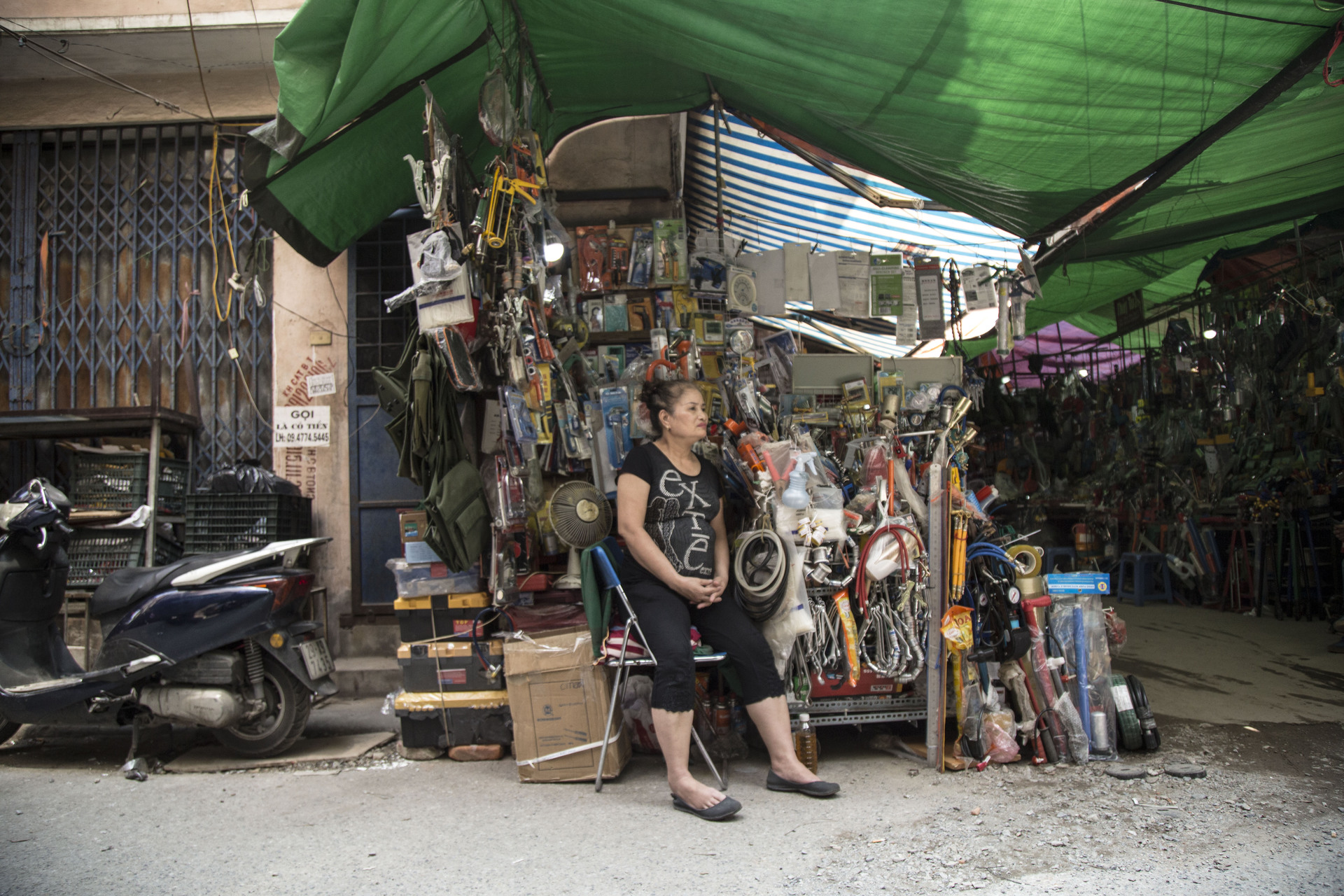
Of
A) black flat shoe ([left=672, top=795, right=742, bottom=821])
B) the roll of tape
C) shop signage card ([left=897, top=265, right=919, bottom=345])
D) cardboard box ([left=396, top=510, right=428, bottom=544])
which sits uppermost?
shop signage card ([left=897, top=265, right=919, bottom=345])

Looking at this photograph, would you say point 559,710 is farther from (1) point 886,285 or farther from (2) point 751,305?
(1) point 886,285

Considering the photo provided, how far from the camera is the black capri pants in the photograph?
10.4 ft

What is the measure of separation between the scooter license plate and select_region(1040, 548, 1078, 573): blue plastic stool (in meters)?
7.94

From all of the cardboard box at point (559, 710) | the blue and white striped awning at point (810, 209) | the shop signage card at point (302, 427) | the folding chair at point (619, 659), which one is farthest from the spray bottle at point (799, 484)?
the shop signage card at point (302, 427)

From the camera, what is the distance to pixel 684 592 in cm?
339

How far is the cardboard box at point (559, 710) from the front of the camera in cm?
348

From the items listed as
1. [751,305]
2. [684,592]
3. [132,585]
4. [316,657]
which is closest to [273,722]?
[316,657]

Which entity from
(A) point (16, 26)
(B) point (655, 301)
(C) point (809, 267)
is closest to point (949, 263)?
(C) point (809, 267)

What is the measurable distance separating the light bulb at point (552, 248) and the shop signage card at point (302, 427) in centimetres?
232

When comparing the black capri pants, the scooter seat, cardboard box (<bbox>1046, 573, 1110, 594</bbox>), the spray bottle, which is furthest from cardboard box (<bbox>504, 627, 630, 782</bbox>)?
cardboard box (<bbox>1046, 573, 1110, 594</bbox>)

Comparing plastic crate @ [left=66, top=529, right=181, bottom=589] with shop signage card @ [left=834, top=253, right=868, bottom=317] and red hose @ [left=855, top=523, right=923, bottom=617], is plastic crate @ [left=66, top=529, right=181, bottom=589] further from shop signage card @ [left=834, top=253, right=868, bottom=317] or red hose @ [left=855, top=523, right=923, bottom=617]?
shop signage card @ [left=834, top=253, right=868, bottom=317]

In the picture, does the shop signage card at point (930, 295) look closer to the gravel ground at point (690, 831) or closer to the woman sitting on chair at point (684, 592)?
the woman sitting on chair at point (684, 592)

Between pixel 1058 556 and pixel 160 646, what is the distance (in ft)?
30.5

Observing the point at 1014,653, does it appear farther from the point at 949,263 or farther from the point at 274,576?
the point at 274,576
